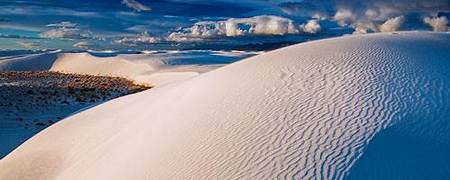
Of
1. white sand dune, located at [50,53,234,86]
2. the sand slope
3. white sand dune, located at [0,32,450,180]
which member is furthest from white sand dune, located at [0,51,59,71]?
white sand dune, located at [0,32,450,180]

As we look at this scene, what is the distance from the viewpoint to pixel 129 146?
8.62 meters

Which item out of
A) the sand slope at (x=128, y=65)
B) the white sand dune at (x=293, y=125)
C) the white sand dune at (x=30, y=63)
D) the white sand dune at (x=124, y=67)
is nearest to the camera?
the white sand dune at (x=293, y=125)

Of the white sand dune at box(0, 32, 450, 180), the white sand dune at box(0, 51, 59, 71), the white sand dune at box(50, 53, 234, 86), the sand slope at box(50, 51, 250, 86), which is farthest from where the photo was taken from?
the white sand dune at box(0, 51, 59, 71)

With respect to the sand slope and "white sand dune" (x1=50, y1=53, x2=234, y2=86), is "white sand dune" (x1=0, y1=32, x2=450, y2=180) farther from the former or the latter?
the sand slope

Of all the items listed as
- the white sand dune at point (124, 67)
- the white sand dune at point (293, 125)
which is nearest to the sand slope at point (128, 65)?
the white sand dune at point (124, 67)

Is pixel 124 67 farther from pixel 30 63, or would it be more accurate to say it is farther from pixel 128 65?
pixel 30 63

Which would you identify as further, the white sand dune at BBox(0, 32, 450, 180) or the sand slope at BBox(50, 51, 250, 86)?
the sand slope at BBox(50, 51, 250, 86)

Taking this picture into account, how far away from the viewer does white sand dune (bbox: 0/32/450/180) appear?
19.7ft

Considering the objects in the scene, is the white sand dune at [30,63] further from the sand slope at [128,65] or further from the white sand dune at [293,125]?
the white sand dune at [293,125]

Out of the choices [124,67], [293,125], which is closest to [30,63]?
[124,67]

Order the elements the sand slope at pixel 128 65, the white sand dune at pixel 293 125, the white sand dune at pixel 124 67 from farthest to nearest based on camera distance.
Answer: the sand slope at pixel 128 65, the white sand dune at pixel 124 67, the white sand dune at pixel 293 125

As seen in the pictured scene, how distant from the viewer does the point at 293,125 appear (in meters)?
6.88

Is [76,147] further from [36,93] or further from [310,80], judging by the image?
[36,93]

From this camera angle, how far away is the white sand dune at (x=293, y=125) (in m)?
6.01
